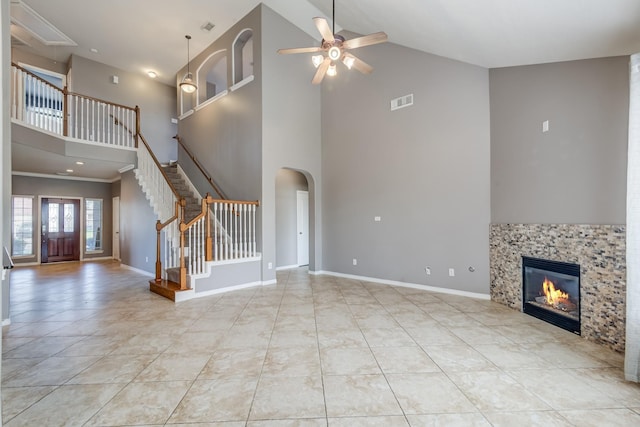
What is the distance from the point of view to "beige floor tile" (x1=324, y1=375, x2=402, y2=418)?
2.30 m

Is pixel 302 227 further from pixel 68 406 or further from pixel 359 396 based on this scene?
pixel 68 406

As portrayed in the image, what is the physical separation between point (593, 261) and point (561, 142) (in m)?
1.43

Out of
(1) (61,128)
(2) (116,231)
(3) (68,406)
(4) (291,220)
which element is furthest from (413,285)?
(2) (116,231)

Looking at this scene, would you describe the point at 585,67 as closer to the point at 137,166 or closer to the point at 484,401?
the point at 484,401

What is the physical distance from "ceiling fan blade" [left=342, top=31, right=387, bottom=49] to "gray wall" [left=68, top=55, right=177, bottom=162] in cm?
698

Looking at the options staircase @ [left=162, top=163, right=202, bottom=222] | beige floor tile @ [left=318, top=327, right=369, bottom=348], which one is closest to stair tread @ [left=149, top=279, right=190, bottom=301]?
staircase @ [left=162, top=163, right=202, bottom=222]

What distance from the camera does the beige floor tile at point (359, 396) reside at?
2.30 meters

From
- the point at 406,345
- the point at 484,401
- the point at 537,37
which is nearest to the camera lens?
the point at 484,401

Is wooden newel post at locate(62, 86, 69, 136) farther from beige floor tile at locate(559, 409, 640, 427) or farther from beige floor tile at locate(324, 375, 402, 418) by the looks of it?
beige floor tile at locate(559, 409, 640, 427)

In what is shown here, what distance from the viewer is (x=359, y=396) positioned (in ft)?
8.05

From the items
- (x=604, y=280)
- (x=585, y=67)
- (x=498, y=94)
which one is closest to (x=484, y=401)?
(x=604, y=280)

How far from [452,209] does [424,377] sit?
10.0 feet

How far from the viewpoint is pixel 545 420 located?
2.21 m

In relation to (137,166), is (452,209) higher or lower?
lower
